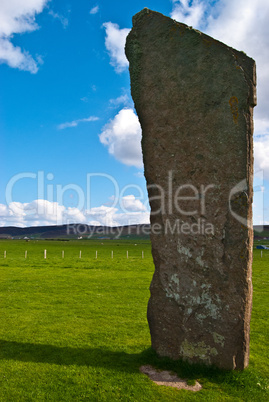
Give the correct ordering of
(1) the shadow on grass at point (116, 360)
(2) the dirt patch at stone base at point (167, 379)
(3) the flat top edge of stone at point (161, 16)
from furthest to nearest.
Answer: (3) the flat top edge of stone at point (161, 16), (1) the shadow on grass at point (116, 360), (2) the dirt patch at stone base at point (167, 379)

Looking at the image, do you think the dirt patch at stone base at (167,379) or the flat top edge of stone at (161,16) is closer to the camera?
the dirt patch at stone base at (167,379)

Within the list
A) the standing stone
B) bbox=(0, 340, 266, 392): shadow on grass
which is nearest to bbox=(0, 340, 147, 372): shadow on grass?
bbox=(0, 340, 266, 392): shadow on grass

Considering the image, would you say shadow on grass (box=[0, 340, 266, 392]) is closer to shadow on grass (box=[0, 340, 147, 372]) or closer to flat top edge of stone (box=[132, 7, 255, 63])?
shadow on grass (box=[0, 340, 147, 372])

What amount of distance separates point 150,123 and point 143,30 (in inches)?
83.8

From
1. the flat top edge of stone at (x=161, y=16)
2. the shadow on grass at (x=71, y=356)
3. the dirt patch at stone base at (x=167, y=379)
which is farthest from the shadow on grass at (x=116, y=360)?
the flat top edge of stone at (x=161, y=16)

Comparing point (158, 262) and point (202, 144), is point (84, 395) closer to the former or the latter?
point (158, 262)

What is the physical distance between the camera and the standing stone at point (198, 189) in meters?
5.80

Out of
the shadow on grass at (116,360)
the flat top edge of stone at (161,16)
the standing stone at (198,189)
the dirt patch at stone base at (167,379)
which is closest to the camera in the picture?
the dirt patch at stone base at (167,379)

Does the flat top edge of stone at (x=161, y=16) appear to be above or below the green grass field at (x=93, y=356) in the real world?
above

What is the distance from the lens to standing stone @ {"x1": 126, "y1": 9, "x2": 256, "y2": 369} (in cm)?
580

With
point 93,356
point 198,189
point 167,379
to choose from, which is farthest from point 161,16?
point 93,356

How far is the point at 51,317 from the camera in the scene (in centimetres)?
975

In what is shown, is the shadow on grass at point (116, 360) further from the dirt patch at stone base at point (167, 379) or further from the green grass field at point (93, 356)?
the dirt patch at stone base at point (167, 379)

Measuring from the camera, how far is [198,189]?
610 cm
